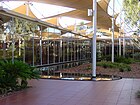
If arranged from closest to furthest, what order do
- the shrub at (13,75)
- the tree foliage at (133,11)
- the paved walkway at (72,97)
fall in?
the paved walkway at (72,97)
the shrub at (13,75)
the tree foliage at (133,11)

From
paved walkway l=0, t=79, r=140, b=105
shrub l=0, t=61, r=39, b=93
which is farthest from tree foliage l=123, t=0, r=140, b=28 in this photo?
shrub l=0, t=61, r=39, b=93

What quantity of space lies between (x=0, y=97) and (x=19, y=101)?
73 cm

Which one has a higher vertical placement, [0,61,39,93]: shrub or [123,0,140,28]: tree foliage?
[123,0,140,28]: tree foliage

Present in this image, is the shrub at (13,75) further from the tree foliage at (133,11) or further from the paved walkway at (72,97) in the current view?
the tree foliage at (133,11)

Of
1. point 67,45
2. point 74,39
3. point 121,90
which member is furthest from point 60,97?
point 74,39

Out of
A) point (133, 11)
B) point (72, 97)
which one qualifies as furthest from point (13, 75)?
point (133, 11)

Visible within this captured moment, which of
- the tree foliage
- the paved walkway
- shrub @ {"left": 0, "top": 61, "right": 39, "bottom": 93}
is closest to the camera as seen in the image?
the paved walkway

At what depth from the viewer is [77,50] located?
3033 centimetres

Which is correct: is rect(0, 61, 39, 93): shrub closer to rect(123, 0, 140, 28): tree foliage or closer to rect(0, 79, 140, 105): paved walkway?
rect(0, 79, 140, 105): paved walkway

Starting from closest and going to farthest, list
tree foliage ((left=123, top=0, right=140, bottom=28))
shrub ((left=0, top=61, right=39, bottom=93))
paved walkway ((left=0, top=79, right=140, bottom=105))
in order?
paved walkway ((left=0, top=79, right=140, bottom=105)) → shrub ((left=0, top=61, right=39, bottom=93)) → tree foliage ((left=123, top=0, right=140, bottom=28))

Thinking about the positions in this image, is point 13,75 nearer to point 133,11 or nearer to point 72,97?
point 72,97

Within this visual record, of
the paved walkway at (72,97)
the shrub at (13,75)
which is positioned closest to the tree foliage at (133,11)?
the paved walkway at (72,97)

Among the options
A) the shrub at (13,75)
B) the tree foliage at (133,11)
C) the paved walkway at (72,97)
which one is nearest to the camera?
the paved walkway at (72,97)

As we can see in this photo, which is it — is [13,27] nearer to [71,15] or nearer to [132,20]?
[132,20]
